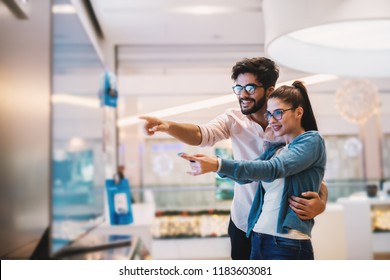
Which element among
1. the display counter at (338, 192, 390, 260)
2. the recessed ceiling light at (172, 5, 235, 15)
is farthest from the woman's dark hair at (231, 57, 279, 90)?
the display counter at (338, 192, 390, 260)

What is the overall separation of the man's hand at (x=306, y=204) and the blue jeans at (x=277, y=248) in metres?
0.04

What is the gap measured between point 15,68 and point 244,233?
834mm

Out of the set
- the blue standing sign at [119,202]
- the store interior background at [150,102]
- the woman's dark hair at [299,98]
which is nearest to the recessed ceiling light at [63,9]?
the store interior background at [150,102]

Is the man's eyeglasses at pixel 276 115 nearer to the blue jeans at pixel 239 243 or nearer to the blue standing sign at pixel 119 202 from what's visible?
the blue jeans at pixel 239 243

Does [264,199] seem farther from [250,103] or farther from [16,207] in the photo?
[16,207]

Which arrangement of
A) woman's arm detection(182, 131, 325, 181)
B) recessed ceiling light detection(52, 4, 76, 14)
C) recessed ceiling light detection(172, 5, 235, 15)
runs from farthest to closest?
recessed ceiling light detection(52, 4, 76, 14), recessed ceiling light detection(172, 5, 235, 15), woman's arm detection(182, 131, 325, 181)

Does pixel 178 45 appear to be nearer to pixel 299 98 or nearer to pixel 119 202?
pixel 299 98

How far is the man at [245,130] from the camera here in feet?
1.93

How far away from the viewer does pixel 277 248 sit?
24.5 inches

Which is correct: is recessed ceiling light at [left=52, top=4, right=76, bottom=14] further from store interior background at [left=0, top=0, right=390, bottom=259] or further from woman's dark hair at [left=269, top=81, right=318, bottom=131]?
woman's dark hair at [left=269, top=81, right=318, bottom=131]

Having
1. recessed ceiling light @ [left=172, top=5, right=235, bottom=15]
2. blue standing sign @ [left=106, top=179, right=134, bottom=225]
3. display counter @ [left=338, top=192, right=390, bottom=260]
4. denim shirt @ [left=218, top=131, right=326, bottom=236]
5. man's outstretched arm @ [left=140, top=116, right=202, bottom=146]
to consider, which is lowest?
display counter @ [left=338, top=192, right=390, bottom=260]

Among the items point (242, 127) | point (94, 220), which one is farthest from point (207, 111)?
point (94, 220)

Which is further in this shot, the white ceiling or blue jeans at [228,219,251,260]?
the white ceiling

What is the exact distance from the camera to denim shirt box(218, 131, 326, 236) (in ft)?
1.82
